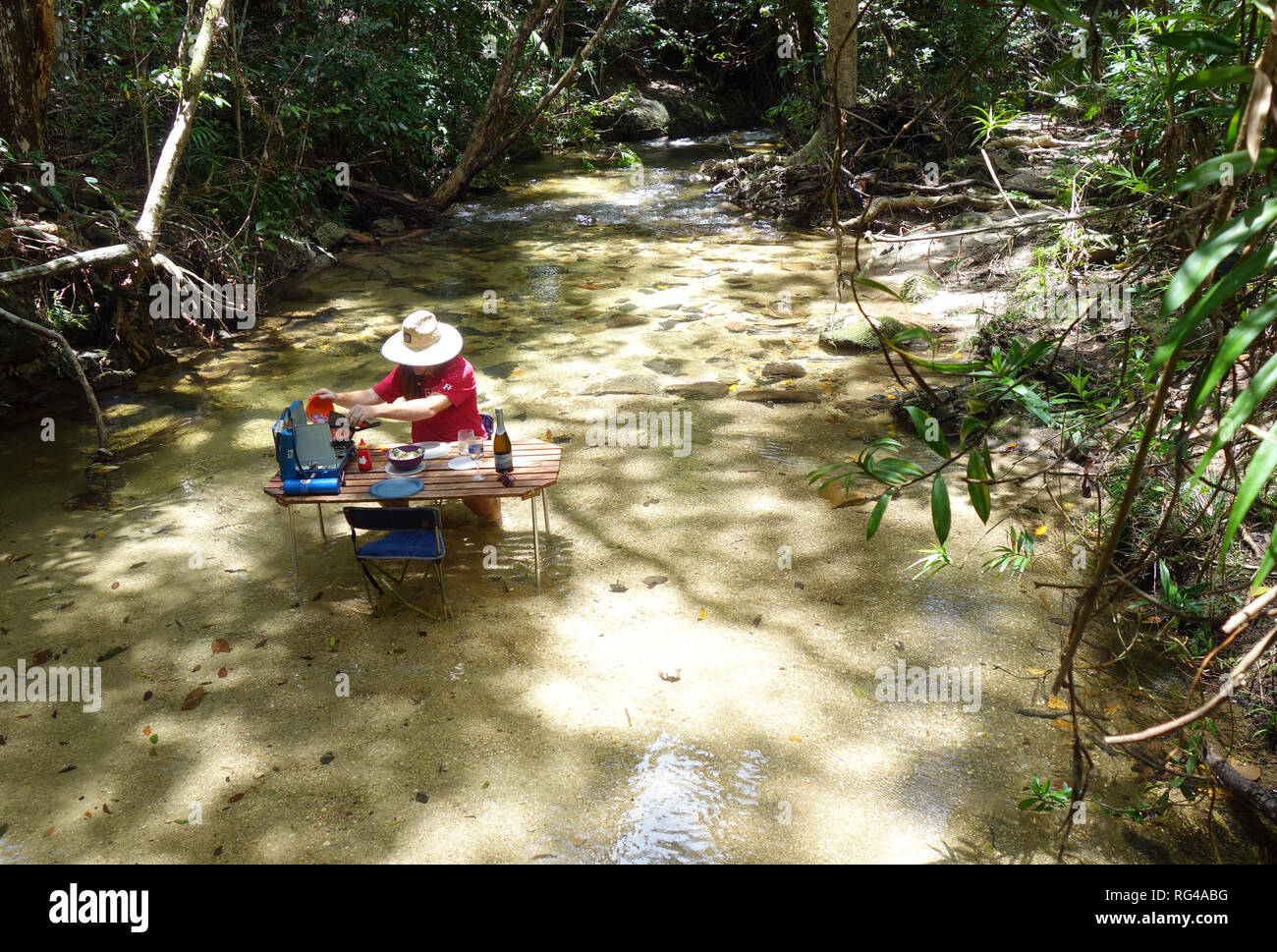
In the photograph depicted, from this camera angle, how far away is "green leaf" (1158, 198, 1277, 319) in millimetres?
1200

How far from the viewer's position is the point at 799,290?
898 centimetres

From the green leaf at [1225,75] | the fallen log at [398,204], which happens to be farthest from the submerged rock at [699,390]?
the fallen log at [398,204]

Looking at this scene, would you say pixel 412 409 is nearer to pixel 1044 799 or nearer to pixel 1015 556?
pixel 1015 556

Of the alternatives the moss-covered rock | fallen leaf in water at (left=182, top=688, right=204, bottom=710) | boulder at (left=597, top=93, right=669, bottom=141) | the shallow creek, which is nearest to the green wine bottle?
the shallow creek

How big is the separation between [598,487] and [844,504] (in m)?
1.47

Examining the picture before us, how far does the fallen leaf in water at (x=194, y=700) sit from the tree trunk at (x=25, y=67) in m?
4.69

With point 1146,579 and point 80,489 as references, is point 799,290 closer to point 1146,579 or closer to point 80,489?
point 1146,579

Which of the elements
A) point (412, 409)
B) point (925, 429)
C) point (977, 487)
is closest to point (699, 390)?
point (412, 409)

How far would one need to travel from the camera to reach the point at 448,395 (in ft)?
15.2

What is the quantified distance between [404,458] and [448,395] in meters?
0.46

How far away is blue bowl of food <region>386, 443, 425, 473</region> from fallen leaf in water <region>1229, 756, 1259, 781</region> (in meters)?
3.63

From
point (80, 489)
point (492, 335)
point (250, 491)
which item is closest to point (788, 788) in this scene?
point (250, 491)

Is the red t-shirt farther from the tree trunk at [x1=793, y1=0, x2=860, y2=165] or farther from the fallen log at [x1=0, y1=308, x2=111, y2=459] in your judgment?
the tree trunk at [x1=793, y1=0, x2=860, y2=165]

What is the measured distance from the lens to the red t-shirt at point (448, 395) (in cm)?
463
